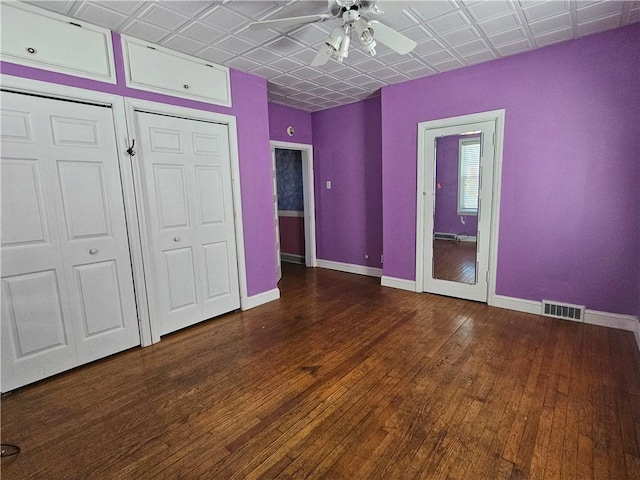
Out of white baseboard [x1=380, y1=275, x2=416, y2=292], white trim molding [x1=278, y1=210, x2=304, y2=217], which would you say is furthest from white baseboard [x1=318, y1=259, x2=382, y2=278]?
white trim molding [x1=278, y1=210, x2=304, y2=217]

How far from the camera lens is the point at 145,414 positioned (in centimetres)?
202

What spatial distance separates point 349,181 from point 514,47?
2.73m

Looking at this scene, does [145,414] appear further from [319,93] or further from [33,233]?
[319,93]

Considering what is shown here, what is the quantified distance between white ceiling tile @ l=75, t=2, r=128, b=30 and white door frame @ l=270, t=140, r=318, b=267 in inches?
119

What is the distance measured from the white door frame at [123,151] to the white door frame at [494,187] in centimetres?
322

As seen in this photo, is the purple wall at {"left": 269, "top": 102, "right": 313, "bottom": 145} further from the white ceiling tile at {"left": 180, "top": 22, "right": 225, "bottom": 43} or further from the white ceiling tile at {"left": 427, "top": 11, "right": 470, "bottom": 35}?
the white ceiling tile at {"left": 427, "top": 11, "right": 470, "bottom": 35}

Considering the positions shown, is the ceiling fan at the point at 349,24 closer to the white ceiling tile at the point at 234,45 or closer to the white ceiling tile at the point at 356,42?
the white ceiling tile at the point at 356,42

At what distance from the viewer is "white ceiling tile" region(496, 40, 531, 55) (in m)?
2.97

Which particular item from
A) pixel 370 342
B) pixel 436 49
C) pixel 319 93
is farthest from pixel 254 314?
pixel 436 49

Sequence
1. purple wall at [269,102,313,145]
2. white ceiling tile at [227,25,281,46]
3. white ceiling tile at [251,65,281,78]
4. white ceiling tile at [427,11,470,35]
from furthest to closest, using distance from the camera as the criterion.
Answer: purple wall at [269,102,313,145]
white ceiling tile at [251,65,281,78]
white ceiling tile at [227,25,281,46]
white ceiling tile at [427,11,470,35]

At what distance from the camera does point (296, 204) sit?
6086 mm

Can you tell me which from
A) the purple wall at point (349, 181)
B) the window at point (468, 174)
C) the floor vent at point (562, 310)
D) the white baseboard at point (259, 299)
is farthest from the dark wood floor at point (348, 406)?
the purple wall at point (349, 181)

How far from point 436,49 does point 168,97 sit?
2619mm

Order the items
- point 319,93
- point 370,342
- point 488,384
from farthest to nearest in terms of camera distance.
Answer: point 319,93, point 370,342, point 488,384
